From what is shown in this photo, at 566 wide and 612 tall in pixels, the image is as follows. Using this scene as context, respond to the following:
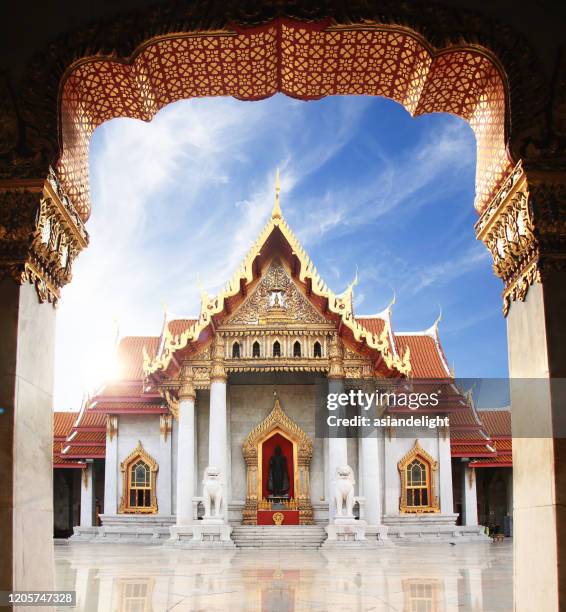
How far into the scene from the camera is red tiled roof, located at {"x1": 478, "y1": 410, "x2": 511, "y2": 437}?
25891 millimetres

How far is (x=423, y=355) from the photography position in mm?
23062

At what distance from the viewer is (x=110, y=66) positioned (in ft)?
17.1

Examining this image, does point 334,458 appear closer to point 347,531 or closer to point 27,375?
point 347,531

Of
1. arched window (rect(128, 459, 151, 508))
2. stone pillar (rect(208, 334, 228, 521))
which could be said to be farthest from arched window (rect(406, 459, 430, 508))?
arched window (rect(128, 459, 151, 508))

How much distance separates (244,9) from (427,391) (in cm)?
1811

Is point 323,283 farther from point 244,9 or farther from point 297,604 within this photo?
point 244,9

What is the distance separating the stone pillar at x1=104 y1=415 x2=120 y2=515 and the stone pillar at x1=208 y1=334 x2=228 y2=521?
12.9 feet

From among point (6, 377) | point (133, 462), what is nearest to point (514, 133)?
point (6, 377)

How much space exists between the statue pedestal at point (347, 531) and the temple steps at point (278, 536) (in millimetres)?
549

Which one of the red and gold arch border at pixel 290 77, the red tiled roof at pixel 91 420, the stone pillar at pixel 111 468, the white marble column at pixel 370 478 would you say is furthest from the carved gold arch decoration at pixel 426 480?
the red and gold arch border at pixel 290 77

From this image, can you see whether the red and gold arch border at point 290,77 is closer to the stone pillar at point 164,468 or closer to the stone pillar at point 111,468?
A: the stone pillar at point 164,468

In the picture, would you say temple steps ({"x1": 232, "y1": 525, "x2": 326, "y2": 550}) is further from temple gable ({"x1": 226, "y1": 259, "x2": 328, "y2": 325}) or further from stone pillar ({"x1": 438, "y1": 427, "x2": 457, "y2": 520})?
temple gable ({"x1": 226, "y1": 259, "x2": 328, "y2": 325})

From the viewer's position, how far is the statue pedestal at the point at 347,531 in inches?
650

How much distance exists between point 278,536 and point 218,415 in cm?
304
